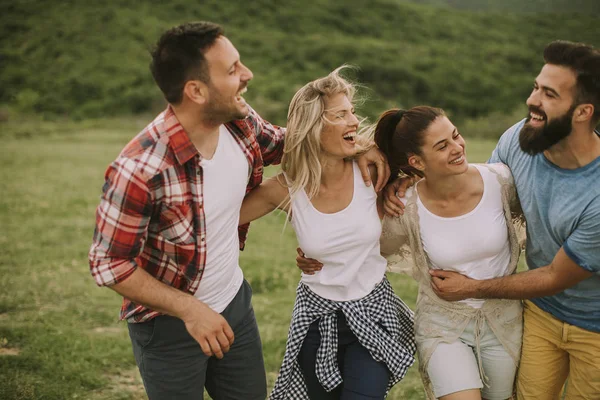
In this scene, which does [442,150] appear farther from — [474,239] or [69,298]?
[69,298]

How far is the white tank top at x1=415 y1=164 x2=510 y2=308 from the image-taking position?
11.5 feet

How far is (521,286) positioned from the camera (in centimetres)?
339

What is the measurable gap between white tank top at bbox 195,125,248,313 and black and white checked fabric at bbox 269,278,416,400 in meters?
0.45

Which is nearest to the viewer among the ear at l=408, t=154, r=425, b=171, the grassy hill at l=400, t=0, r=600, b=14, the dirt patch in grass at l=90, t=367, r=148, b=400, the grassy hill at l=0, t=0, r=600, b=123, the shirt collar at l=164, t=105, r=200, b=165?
the shirt collar at l=164, t=105, r=200, b=165

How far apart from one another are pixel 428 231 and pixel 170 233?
1451 millimetres

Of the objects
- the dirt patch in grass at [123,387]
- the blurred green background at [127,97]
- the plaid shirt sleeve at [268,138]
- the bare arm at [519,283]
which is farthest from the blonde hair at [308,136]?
the dirt patch in grass at [123,387]

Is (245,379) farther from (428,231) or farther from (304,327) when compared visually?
(428,231)

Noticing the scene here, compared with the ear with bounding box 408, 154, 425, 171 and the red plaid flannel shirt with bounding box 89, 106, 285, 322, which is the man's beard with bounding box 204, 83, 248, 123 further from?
the ear with bounding box 408, 154, 425, 171

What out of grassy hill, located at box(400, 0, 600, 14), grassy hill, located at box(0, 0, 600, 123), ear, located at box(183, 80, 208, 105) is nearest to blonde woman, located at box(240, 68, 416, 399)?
ear, located at box(183, 80, 208, 105)

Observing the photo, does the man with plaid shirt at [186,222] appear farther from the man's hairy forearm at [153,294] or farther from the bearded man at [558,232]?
the bearded man at [558,232]

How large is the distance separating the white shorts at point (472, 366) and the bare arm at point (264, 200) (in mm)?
1237

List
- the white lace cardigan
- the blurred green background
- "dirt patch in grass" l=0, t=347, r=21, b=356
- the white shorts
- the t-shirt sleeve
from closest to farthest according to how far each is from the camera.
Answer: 1. the t-shirt sleeve
2. the white shorts
3. the white lace cardigan
4. "dirt patch in grass" l=0, t=347, r=21, b=356
5. the blurred green background

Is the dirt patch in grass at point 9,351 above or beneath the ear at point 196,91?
beneath

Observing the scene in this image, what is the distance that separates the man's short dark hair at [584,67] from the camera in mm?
3295
